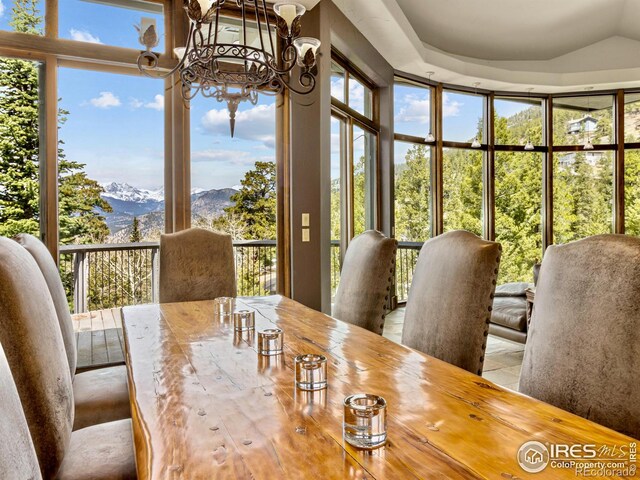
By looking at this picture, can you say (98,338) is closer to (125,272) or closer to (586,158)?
(125,272)

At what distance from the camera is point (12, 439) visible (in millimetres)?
621

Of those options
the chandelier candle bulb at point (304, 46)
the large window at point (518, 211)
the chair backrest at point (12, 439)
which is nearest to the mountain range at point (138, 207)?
the chandelier candle bulb at point (304, 46)

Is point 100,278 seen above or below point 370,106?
below

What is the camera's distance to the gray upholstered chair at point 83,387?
188cm

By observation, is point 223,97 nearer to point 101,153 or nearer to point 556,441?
point 101,153

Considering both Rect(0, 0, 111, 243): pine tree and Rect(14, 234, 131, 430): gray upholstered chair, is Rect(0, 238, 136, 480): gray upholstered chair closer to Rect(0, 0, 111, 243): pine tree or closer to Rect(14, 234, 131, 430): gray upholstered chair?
Rect(14, 234, 131, 430): gray upholstered chair

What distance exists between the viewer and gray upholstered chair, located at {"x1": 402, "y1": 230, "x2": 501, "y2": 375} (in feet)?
5.51

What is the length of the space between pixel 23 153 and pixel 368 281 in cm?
272

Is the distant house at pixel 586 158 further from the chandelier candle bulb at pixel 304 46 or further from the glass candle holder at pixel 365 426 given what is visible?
the glass candle holder at pixel 365 426

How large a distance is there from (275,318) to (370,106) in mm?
4573

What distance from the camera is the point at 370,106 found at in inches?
241

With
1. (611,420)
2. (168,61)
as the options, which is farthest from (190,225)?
(611,420)

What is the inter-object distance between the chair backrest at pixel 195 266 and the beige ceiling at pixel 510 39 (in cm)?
276

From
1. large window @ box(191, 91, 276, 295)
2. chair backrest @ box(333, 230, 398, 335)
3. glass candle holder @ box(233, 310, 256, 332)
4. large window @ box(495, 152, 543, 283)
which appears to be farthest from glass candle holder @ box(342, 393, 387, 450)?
large window @ box(495, 152, 543, 283)
